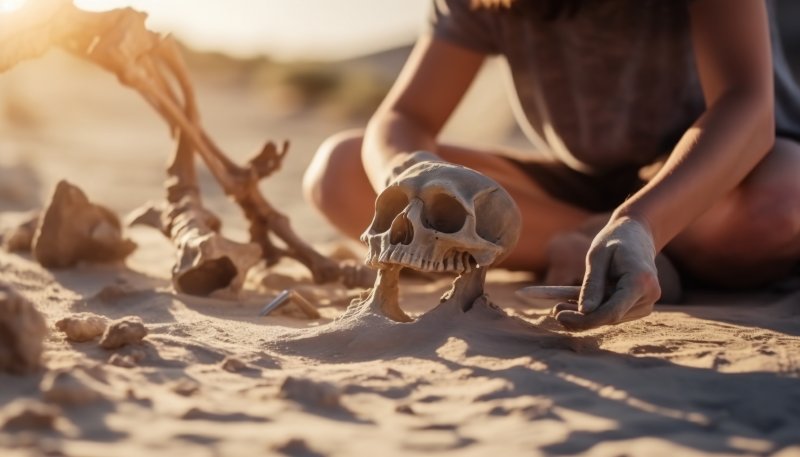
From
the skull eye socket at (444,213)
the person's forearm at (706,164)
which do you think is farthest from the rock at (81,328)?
the person's forearm at (706,164)

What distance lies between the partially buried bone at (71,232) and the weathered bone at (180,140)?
0.25m

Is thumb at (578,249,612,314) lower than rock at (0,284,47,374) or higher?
higher

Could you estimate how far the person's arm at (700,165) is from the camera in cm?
195

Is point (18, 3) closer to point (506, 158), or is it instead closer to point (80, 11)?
point (80, 11)

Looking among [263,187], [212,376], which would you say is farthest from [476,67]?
[263,187]

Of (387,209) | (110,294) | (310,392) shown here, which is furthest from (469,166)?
(310,392)

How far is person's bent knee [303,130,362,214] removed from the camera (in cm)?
341

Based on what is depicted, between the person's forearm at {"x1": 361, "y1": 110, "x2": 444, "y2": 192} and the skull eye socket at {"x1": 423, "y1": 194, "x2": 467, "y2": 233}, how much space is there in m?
0.41

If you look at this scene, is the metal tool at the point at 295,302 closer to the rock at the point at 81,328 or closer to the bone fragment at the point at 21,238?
the rock at the point at 81,328

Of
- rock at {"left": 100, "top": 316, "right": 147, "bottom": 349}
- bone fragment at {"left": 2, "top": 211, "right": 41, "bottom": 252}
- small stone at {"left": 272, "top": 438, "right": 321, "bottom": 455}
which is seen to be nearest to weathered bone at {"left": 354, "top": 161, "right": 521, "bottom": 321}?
rock at {"left": 100, "top": 316, "right": 147, "bottom": 349}

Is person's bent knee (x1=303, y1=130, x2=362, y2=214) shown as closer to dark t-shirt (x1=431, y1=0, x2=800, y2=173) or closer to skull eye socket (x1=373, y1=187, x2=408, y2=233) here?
dark t-shirt (x1=431, y1=0, x2=800, y2=173)

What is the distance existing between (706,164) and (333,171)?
4.82ft

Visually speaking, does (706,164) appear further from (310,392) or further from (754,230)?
A: (310,392)

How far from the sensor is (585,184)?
338 centimetres
